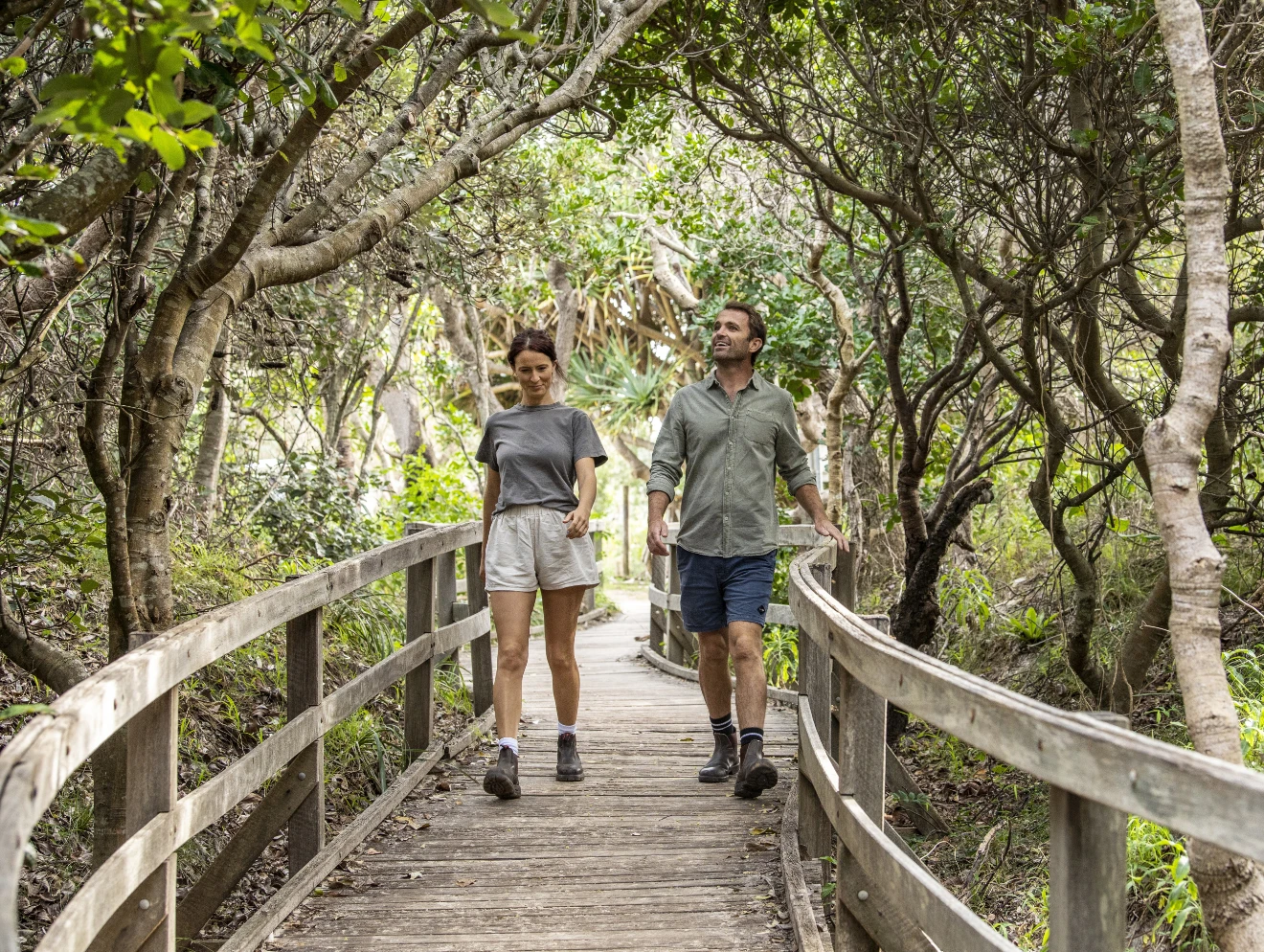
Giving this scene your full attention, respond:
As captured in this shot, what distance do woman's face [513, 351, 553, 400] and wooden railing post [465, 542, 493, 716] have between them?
168cm

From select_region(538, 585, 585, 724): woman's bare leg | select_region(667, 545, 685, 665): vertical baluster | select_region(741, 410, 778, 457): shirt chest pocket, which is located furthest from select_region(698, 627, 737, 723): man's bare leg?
select_region(667, 545, 685, 665): vertical baluster

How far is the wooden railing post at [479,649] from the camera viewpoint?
6789mm

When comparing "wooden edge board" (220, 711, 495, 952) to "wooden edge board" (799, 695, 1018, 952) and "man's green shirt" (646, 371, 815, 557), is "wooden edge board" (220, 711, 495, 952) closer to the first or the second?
"man's green shirt" (646, 371, 815, 557)

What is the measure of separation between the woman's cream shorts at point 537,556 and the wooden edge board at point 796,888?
1.23m

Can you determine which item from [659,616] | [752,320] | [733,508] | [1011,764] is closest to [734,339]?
[752,320]

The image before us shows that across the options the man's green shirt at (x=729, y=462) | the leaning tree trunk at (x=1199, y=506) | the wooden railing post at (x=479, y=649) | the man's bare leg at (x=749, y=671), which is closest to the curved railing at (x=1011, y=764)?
the leaning tree trunk at (x=1199, y=506)

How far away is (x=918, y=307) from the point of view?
9344 mm

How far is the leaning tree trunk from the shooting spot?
271 centimetres

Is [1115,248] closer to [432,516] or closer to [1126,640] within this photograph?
[1126,640]

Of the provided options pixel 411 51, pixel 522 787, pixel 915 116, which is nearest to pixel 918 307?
pixel 915 116

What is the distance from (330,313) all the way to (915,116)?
477 centimetres

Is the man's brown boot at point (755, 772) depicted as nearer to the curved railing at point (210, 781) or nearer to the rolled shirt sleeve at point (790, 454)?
the rolled shirt sleeve at point (790, 454)

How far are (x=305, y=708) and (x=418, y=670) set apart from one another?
1525 millimetres

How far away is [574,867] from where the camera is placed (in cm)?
450
